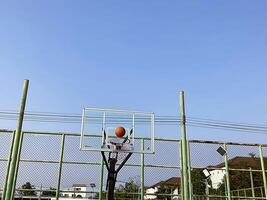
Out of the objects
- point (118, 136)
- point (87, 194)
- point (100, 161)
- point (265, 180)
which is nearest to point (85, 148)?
point (118, 136)

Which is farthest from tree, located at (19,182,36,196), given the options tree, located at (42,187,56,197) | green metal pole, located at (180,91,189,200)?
green metal pole, located at (180,91,189,200)

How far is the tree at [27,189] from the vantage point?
10066 mm

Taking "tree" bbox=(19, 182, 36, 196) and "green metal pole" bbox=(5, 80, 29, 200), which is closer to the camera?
"green metal pole" bbox=(5, 80, 29, 200)

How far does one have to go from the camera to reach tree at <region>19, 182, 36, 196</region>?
→ 10066 mm

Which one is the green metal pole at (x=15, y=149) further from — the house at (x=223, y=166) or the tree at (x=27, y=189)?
the house at (x=223, y=166)

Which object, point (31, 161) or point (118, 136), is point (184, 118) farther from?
point (31, 161)

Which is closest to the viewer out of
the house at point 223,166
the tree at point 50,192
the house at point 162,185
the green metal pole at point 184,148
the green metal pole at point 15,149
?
the green metal pole at point 15,149

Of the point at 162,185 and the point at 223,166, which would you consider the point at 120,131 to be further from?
the point at 223,166

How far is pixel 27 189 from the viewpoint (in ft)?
32.8

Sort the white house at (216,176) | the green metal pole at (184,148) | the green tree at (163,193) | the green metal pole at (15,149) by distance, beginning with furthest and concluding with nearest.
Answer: the white house at (216,176) < the green tree at (163,193) < the green metal pole at (184,148) < the green metal pole at (15,149)

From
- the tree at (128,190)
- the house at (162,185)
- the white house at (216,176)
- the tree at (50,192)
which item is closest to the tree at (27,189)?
the tree at (50,192)

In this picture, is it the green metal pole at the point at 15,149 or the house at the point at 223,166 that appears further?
the house at the point at 223,166

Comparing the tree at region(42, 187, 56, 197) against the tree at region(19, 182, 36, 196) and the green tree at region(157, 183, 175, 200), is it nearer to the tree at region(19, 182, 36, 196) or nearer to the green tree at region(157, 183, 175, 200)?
the tree at region(19, 182, 36, 196)

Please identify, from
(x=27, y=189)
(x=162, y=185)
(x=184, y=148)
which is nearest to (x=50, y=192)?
(x=27, y=189)
